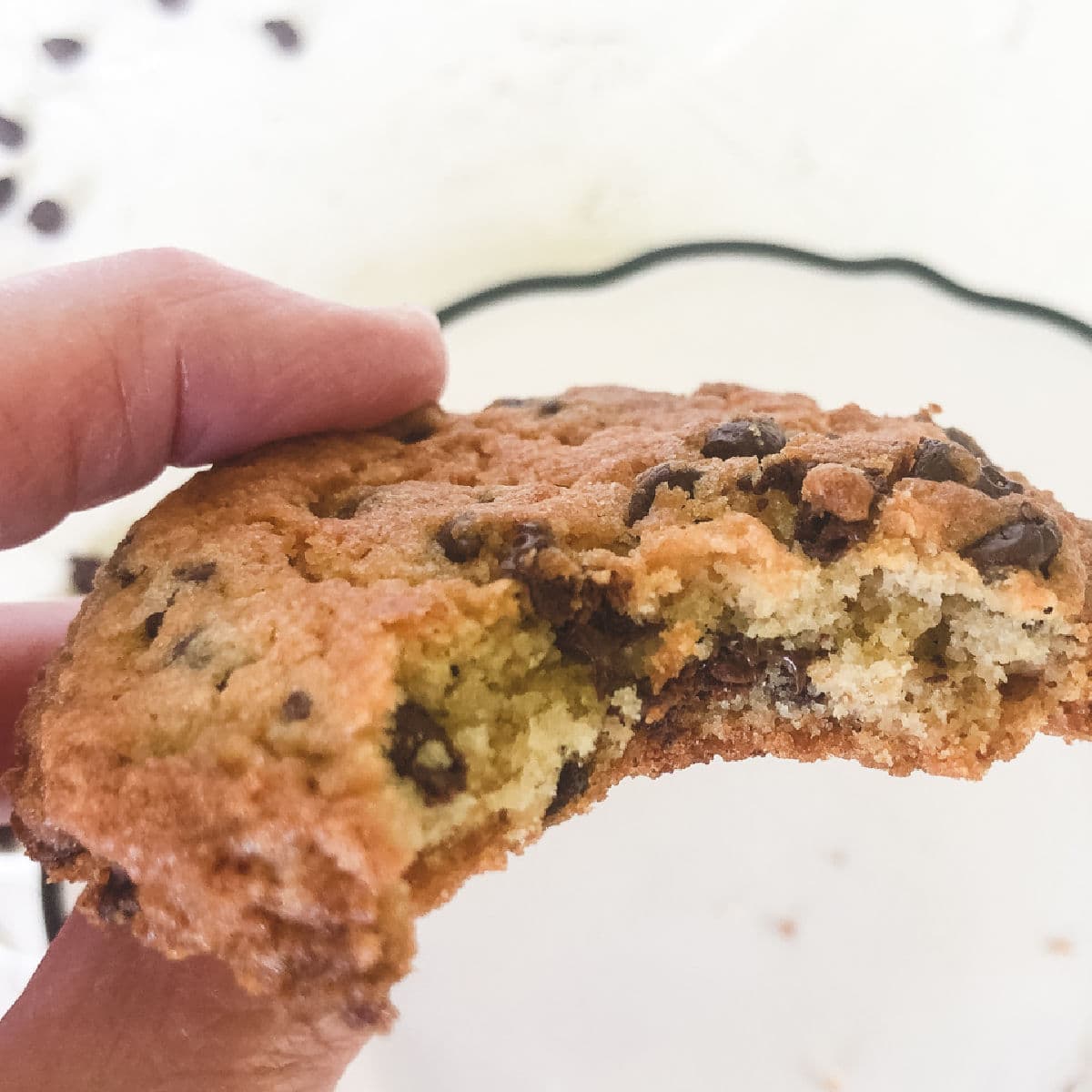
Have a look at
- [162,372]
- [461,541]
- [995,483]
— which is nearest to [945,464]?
[995,483]

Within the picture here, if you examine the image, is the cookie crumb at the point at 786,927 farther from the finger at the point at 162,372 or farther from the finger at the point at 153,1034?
the finger at the point at 162,372

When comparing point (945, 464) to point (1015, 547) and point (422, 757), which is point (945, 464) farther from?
point (422, 757)

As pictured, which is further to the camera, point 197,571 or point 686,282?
point 686,282

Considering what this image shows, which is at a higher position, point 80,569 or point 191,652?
point 191,652

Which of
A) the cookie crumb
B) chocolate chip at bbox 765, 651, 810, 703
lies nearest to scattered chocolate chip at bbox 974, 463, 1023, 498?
chocolate chip at bbox 765, 651, 810, 703

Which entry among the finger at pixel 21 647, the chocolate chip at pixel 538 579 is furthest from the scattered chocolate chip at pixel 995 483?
the finger at pixel 21 647

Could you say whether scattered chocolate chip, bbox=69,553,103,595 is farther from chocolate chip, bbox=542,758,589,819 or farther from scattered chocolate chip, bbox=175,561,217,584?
chocolate chip, bbox=542,758,589,819

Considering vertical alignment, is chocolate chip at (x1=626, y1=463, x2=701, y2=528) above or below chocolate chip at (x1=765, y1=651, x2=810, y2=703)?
above
